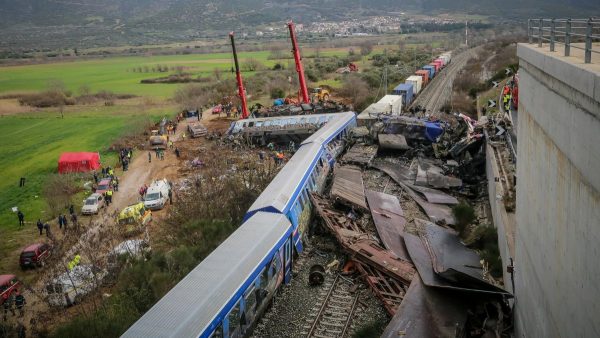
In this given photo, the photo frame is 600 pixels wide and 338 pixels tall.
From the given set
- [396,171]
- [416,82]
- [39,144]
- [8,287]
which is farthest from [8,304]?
[416,82]

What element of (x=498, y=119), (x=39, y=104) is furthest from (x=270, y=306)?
(x=39, y=104)

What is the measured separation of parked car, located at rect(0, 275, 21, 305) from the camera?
1836 cm

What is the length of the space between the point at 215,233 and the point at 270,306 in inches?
184

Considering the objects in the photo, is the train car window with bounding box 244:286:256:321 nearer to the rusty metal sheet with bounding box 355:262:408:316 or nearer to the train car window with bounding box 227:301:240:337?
the train car window with bounding box 227:301:240:337

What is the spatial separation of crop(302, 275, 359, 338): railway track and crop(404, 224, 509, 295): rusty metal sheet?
210cm

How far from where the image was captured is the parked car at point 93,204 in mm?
27498

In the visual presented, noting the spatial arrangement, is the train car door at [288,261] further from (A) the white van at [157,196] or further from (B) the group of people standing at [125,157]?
(B) the group of people standing at [125,157]

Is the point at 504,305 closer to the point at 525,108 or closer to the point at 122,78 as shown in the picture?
the point at 525,108

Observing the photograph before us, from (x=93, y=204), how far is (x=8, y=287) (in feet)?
30.6

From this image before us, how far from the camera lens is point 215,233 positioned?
57.4 feet

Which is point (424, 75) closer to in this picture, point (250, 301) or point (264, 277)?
point (264, 277)

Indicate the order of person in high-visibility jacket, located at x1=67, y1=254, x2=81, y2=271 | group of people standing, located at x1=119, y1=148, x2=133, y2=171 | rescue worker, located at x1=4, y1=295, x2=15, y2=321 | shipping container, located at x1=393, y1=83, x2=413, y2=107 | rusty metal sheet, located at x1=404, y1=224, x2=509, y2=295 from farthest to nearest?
shipping container, located at x1=393, y1=83, x2=413, y2=107, group of people standing, located at x1=119, y1=148, x2=133, y2=171, person in high-visibility jacket, located at x1=67, y1=254, x2=81, y2=271, rescue worker, located at x1=4, y1=295, x2=15, y2=321, rusty metal sheet, located at x1=404, y1=224, x2=509, y2=295

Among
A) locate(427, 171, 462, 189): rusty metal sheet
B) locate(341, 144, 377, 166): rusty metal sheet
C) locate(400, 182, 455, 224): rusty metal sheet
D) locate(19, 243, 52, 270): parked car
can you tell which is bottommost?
locate(19, 243, 52, 270): parked car

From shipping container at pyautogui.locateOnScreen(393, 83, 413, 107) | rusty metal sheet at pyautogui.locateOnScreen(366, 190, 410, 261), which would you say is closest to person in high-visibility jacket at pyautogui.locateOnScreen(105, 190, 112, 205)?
rusty metal sheet at pyautogui.locateOnScreen(366, 190, 410, 261)
